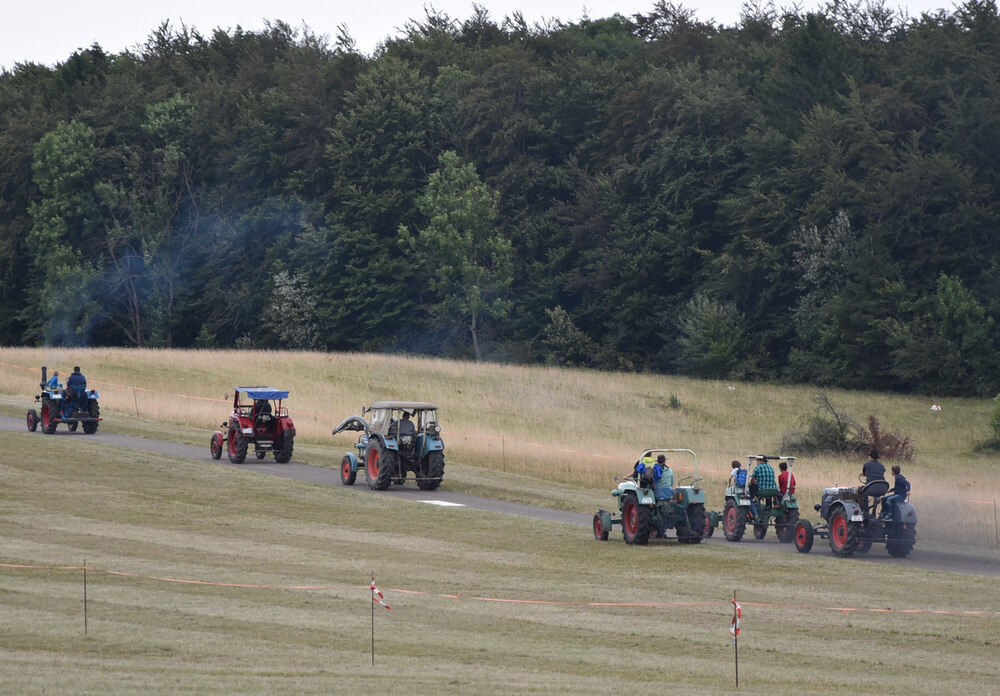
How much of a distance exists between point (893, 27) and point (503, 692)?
8839cm

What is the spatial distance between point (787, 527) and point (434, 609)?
10762mm

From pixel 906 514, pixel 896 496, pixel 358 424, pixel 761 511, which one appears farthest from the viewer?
pixel 358 424

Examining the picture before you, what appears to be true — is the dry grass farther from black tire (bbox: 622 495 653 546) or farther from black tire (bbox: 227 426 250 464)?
black tire (bbox: 622 495 653 546)

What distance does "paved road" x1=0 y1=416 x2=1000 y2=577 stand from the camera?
2642 cm

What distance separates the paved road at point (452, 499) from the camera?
86.7 ft

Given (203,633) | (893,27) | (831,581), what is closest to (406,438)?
(831,581)

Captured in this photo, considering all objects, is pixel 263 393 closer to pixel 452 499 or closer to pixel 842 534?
pixel 452 499

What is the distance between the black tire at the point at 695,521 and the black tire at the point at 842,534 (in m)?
2.49

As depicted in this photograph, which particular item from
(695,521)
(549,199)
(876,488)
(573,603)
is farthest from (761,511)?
(549,199)

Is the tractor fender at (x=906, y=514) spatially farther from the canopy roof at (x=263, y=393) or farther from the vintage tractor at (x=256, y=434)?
the vintage tractor at (x=256, y=434)

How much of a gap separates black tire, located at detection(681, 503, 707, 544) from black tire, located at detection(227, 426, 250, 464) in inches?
606

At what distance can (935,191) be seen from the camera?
2958 inches

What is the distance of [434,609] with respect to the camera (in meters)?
20.6

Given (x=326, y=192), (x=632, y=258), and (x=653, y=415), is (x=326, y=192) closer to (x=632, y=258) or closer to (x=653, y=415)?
(x=632, y=258)
